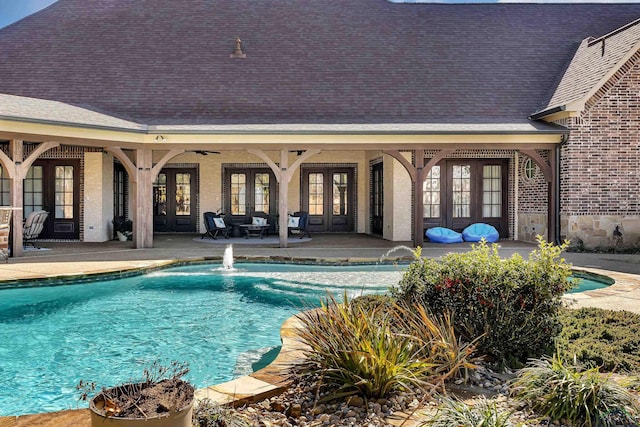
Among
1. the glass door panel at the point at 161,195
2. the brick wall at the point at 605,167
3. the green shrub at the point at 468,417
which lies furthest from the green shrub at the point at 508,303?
the glass door panel at the point at 161,195

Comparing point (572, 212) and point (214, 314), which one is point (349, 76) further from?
point (214, 314)

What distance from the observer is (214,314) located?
6.41 meters

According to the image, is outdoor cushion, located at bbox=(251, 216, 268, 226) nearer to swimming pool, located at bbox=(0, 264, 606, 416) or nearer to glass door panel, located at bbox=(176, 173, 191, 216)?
glass door panel, located at bbox=(176, 173, 191, 216)

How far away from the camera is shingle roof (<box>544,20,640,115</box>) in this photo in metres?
11.8

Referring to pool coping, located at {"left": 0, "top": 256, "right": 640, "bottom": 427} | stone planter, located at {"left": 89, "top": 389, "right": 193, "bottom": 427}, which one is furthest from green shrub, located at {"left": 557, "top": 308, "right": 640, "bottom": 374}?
stone planter, located at {"left": 89, "top": 389, "right": 193, "bottom": 427}

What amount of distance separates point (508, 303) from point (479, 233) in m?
10.7

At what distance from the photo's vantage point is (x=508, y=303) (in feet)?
12.7

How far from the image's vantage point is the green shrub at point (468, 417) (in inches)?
101

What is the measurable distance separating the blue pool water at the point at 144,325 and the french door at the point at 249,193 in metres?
7.35

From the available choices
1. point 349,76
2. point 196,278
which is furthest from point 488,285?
point 349,76

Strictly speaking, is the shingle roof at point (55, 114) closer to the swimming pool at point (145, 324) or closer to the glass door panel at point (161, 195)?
the swimming pool at point (145, 324)

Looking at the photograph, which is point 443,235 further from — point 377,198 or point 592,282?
point 592,282

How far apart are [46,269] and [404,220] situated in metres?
8.71

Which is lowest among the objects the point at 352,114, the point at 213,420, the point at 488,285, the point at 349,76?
the point at 213,420
